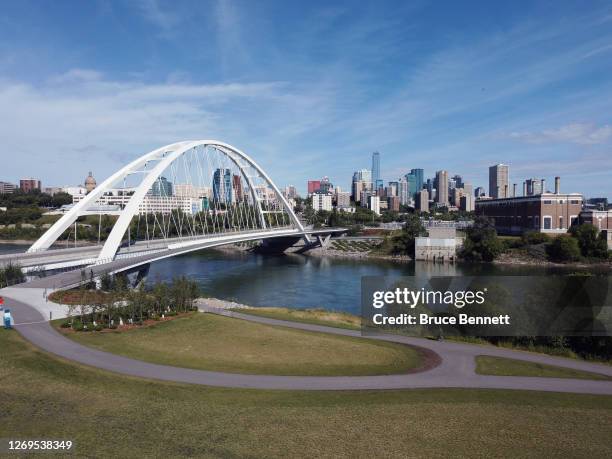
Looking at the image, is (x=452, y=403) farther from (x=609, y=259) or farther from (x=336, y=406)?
(x=609, y=259)

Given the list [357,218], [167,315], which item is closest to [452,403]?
[167,315]

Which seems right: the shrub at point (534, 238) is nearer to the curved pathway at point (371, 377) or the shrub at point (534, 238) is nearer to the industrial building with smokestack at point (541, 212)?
the industrial building with smokestack at point (541, 212)

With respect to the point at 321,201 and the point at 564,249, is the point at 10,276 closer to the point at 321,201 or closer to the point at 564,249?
the point at 564,249

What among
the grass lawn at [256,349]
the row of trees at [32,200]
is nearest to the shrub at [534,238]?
the grass lawn at [256,349]

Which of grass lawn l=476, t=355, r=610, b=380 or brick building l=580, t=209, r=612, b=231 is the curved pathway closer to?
grass lawn l=476, t=355, r=610, b=380

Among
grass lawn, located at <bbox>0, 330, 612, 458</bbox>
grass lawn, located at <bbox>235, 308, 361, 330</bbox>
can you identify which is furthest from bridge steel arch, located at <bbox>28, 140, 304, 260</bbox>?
grass lawn, located at <bbox>0, 330, 612, 458</bbox>

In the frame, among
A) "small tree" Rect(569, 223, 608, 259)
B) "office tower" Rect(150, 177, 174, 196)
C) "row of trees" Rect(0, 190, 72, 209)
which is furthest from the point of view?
"row of trees" Rect(0, 190, 72, 209)
